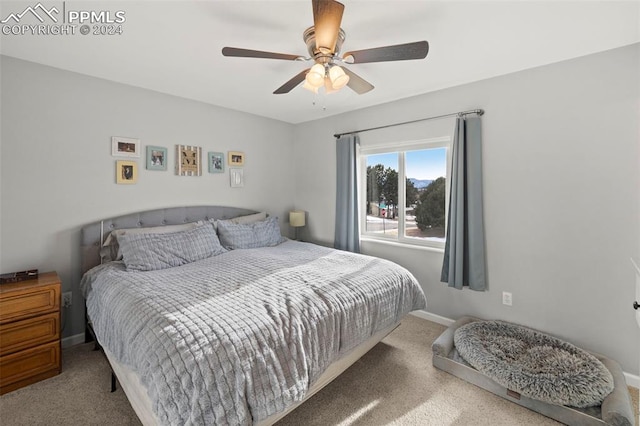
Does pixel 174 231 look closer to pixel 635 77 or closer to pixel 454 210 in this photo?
pixel 454 210

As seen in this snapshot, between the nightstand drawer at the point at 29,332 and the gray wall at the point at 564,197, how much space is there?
3.45 m

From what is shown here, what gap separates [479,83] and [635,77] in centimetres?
103

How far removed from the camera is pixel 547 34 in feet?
6.40

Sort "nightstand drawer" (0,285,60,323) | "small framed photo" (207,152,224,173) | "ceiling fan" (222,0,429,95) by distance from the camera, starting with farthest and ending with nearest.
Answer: "small framed photo" (207,152,224,173) → "nightstand drawer" (0,285,60,323) → "ceiling fan" (222,0,429,95)

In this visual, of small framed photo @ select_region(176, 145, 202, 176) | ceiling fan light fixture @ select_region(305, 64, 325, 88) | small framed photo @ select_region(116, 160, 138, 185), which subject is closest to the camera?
ceiling fan light fixture @ select_region(305, 64, 325, 88)

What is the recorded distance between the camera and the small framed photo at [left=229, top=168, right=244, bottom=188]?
3.77 meters

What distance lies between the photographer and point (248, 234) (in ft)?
11.0

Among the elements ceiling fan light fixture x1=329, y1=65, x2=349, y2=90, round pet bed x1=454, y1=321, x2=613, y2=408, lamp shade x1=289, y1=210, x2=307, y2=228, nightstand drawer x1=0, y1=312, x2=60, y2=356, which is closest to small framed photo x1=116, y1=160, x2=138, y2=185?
nightstand drawer x1=0, y1=312, x2=60, y2=356

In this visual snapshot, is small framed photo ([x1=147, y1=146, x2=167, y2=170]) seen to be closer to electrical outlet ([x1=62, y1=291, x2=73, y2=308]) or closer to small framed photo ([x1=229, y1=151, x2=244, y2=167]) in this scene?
small framed photo ([x1=229, y1=151, x2=244, y2=167])

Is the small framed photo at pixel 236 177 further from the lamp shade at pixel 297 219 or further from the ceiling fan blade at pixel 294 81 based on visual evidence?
the ceiling fan blade at pixel 294 81

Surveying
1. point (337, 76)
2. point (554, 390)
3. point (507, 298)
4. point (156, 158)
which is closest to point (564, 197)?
point (507, 298)

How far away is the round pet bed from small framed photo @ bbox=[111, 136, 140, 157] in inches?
139

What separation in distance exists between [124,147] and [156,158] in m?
0.30

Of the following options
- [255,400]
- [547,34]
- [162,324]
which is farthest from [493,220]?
[162,324]
